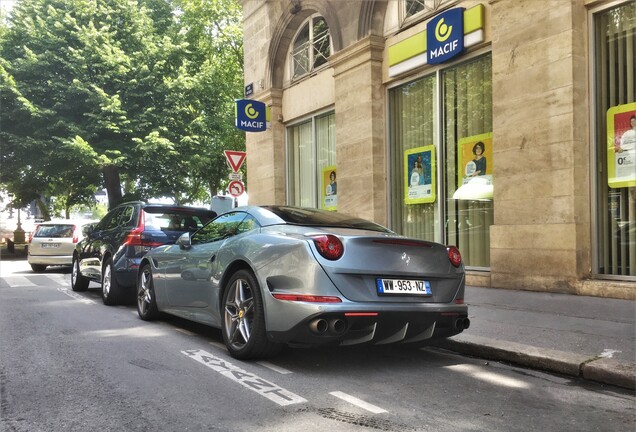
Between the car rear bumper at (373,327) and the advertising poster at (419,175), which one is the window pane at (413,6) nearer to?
the advertising poster at (419,175)

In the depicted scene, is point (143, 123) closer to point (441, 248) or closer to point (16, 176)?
point (16, 176)

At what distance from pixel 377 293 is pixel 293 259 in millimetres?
723

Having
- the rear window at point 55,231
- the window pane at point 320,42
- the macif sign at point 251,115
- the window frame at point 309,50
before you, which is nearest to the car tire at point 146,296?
the window frame at point 309,50

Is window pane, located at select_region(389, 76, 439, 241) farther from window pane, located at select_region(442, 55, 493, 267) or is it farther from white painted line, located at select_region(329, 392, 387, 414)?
white painted line, located at select_region(329, 392, 387, 414)

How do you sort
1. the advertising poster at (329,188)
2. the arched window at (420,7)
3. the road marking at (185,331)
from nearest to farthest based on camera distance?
the road marking at (185,331)
the arched window at (420,7)
the advertising poster at (329,188)

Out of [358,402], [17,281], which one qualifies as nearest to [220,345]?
[358,402]

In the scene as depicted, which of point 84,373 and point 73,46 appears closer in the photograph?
point 84,373

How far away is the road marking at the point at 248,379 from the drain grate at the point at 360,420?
253 millimetres

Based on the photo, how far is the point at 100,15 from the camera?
22.9 meters

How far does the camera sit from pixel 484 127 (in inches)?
384

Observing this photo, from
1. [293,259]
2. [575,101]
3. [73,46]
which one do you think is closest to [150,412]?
[293,259]

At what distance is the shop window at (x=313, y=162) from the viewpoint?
1414 cm

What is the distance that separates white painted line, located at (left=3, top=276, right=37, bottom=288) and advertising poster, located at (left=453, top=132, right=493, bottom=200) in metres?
9.68

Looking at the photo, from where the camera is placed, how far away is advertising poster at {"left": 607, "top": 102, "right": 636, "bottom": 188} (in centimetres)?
745
